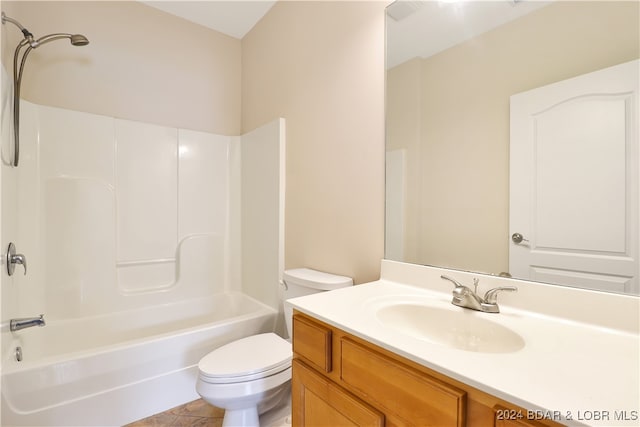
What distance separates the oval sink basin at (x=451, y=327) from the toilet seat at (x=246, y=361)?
689 mm

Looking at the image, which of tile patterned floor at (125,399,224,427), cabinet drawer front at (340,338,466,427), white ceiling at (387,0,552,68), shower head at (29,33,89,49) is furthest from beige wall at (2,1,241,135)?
cabinet drawer front at (340,338,466,427)

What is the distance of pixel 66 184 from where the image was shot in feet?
6.15

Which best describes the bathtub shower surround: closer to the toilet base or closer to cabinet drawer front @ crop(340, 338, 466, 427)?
the toilet base

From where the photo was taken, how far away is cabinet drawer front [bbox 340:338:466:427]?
0.57 m

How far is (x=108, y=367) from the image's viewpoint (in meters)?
1.48

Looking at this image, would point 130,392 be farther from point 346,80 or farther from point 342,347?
point 346,80

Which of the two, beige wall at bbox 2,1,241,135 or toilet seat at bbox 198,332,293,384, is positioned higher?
beige wall at bbox 2,1,241,135

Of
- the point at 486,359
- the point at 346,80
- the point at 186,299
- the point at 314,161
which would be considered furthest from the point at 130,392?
the point at 346,80

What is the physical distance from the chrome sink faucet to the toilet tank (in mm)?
591

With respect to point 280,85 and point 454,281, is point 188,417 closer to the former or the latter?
point 454,281

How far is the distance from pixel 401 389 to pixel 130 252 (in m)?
2.14

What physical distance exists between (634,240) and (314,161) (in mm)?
1363

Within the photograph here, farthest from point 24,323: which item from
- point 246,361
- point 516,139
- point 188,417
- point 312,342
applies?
point 516,139

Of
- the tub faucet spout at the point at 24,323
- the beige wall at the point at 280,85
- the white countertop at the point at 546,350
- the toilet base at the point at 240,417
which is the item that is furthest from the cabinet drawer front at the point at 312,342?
the tub faucet spout at the point at 24,323
